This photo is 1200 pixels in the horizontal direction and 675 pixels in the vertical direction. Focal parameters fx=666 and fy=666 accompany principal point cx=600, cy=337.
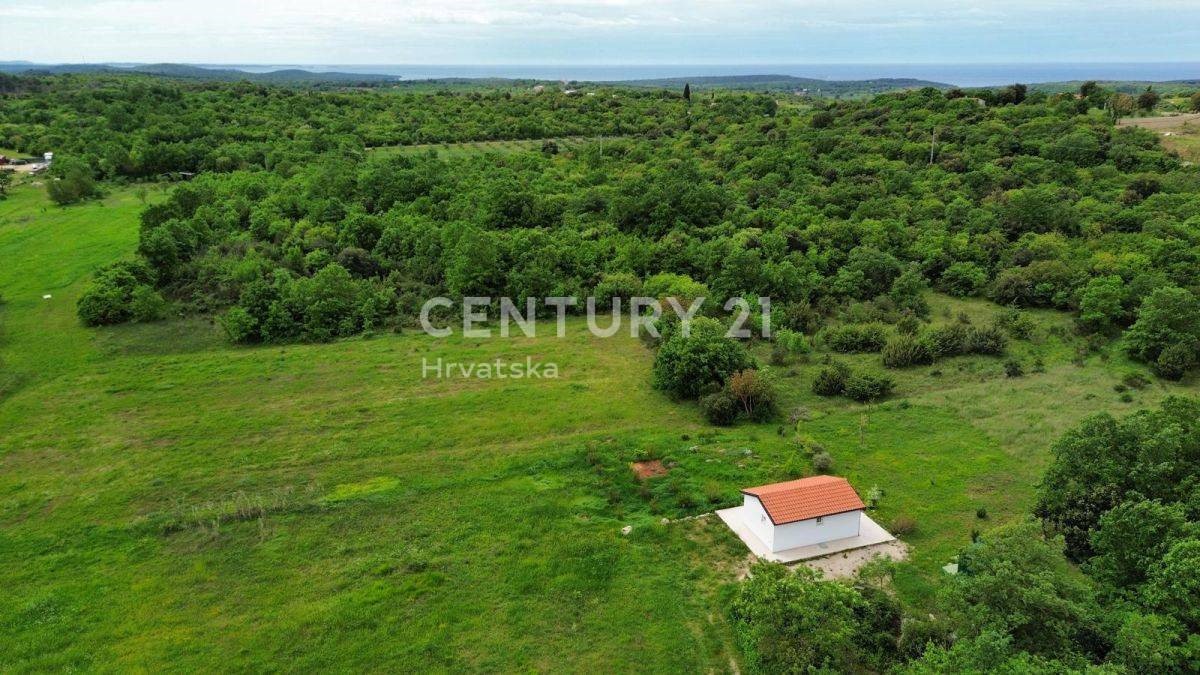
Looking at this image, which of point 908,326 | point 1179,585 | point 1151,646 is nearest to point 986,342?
point 908,326

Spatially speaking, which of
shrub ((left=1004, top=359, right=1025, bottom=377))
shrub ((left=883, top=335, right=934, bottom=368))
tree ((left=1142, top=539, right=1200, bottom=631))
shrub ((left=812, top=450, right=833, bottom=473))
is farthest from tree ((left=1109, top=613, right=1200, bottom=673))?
shrub ((left=883, top=335, right=934, bottom=368))

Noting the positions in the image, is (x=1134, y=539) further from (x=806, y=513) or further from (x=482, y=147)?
(x=482, y=147)

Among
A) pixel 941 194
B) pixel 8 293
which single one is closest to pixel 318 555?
pixel 8 293

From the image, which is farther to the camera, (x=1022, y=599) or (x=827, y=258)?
(x=827, y=258)

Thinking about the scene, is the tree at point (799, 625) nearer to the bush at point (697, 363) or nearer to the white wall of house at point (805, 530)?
the white wall of house at point (805, 530)

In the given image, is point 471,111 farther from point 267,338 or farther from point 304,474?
point 304,474

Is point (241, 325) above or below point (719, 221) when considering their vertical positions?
below
